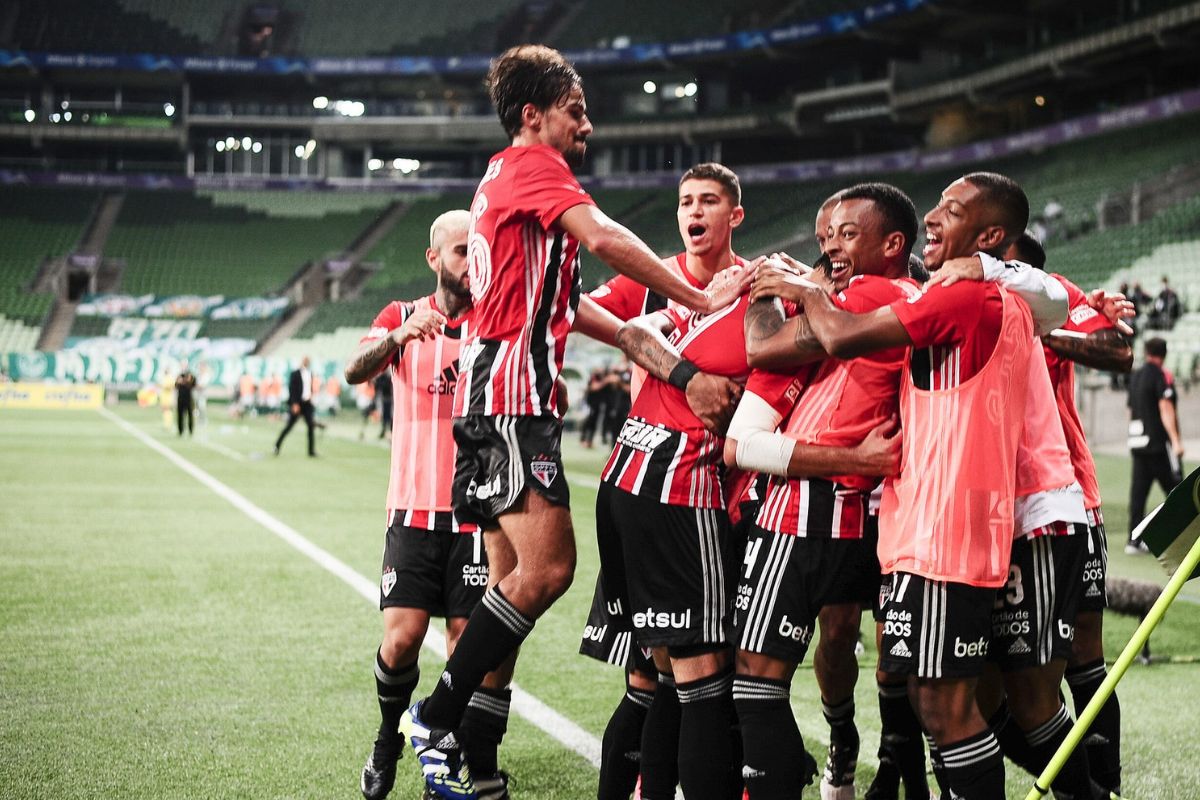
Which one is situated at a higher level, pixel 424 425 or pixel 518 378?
pixel 518 378

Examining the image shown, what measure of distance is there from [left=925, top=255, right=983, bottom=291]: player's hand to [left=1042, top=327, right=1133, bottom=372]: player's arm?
112cm

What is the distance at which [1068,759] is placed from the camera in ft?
13.0

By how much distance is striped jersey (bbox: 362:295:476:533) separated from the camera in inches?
191

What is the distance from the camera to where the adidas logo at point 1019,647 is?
149 inches

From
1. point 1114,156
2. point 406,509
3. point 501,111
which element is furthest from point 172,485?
point 1114,156

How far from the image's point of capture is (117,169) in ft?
200

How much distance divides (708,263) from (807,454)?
0.93m

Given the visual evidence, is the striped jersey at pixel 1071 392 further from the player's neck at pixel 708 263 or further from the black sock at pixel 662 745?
the black sock at pixel 662 745

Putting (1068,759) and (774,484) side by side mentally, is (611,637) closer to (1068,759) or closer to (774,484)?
(774,484)

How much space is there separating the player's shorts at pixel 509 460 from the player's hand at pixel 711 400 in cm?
41

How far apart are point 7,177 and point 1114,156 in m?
46.5

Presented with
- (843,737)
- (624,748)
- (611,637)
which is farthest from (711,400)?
(843,737)

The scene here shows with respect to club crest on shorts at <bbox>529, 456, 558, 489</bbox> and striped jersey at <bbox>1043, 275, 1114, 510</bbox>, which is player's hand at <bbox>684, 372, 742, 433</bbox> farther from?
striped jersey at <bbox>1043, 275, 1114, 510</bbox>

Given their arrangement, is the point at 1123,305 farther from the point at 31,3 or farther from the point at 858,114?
the point at 31,3
